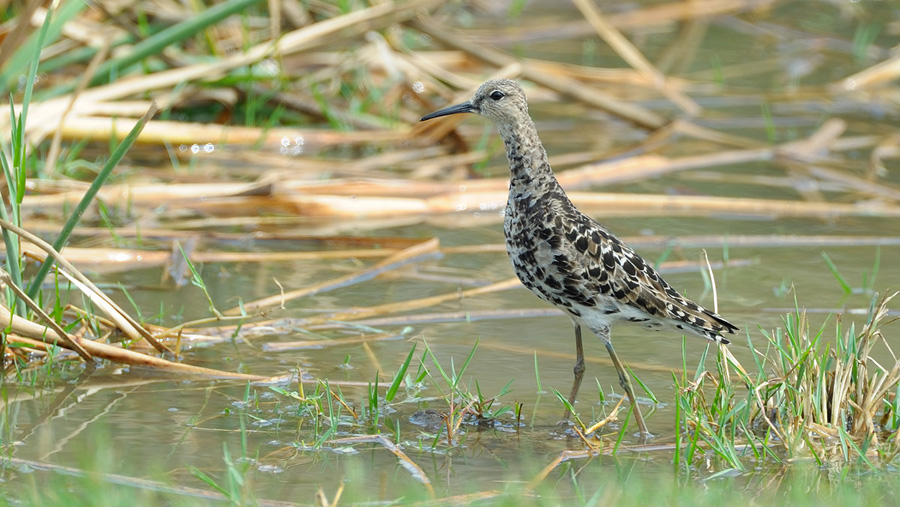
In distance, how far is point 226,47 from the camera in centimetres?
898

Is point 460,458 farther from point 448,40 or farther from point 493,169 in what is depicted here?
point 448,40

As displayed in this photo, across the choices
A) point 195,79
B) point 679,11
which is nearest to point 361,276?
point 195,79

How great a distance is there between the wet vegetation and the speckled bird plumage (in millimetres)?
287

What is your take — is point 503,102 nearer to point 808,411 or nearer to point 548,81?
point 808,411

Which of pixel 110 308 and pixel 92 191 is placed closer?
pixel 92 191

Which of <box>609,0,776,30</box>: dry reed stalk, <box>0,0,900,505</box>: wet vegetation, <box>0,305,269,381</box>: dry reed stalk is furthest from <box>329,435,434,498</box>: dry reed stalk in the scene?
<box>609,0,776,30</box>: dry reed stalk

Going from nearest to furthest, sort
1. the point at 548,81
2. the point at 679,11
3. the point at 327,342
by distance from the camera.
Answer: the point at 327,342 < the point at 548,81 < the point at 679,11

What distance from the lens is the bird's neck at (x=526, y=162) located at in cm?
451

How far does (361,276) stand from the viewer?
607 cm

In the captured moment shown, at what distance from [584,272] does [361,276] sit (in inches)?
81.9

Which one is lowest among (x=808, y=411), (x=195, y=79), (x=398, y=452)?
(x=398, y=452)

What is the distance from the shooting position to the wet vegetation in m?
3.91

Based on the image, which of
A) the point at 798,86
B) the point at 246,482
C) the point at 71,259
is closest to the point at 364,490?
the point at 246,482

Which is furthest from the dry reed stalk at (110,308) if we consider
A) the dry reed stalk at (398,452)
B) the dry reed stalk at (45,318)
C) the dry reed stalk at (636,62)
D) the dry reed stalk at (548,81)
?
the dry reed stalk at (636,62)
